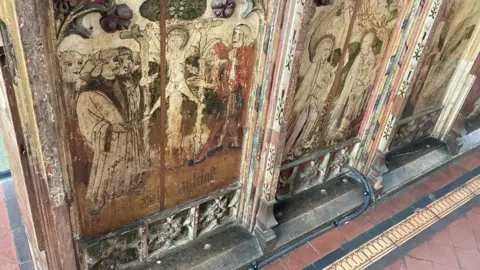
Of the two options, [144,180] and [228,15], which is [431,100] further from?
[144,180]

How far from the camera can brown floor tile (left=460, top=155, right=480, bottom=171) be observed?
4831 mm

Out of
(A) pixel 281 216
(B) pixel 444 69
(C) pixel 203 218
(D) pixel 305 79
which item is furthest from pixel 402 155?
(C) pixel 203 218

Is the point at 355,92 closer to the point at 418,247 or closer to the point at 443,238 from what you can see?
the point at 418,247

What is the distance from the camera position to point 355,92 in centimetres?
351

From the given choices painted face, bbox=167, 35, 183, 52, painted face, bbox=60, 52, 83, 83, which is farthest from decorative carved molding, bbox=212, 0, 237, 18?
painted face, bbox=60, 52, 83, 83

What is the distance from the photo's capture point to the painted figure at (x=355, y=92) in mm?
3283

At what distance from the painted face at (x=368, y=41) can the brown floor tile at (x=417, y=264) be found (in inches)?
74.3

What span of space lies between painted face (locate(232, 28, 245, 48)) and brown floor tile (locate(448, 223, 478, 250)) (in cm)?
288

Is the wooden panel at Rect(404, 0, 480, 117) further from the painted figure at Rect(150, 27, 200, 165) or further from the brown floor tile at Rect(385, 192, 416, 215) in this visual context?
the painted figure at Rect(150, 27, 200, 165)

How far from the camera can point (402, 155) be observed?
4.55 metres

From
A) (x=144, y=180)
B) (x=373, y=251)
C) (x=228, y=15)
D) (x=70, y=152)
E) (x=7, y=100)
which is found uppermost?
(x=228, y=15)

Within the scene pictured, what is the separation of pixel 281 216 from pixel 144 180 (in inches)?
57.1

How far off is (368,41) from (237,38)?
130 cm

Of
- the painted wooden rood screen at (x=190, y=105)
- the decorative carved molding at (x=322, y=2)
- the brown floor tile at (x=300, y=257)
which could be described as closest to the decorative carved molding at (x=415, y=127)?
the painted wooden rood screen at (x=190, y=105)
